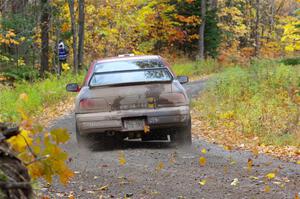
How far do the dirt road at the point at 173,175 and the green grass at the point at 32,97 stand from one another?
14.8 ft

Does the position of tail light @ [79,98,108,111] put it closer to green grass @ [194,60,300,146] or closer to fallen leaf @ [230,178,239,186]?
fallen leaf @ [230,178,239,186]

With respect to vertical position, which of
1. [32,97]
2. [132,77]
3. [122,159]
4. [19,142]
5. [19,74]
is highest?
[19,142]

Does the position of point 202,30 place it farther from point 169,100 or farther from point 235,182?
point 235,182

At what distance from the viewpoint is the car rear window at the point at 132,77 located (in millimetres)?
9130

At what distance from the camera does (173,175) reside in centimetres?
709

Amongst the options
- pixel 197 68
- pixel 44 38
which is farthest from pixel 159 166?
pixel 197 68

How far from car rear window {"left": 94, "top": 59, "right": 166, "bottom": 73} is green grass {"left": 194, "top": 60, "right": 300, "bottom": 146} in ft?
8.35

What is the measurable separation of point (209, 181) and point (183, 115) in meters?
2.35

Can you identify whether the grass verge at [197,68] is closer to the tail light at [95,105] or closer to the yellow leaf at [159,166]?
the tail light at [95,105]

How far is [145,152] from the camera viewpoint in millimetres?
8727

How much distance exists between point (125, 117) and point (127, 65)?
125 cm

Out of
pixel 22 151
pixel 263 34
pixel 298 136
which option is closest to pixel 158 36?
pixel 263 34

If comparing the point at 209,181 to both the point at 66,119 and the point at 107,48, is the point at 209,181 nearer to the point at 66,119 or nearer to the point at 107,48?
the point at 66,119

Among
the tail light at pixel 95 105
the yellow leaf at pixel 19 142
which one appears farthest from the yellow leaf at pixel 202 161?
the yellow leaf at pixel 19 142
